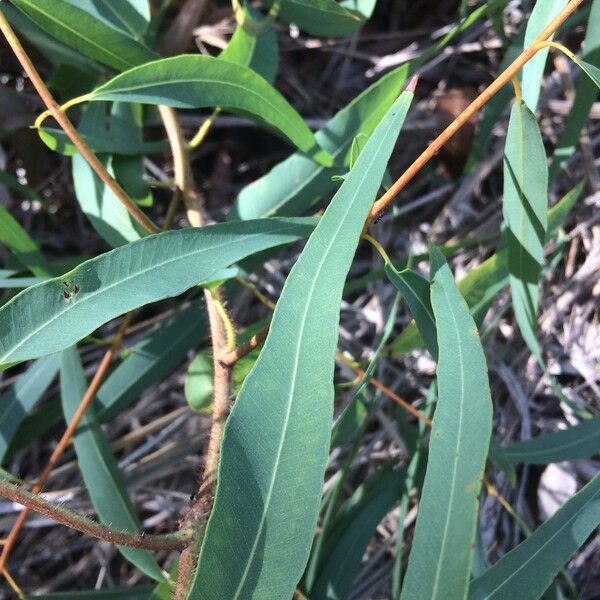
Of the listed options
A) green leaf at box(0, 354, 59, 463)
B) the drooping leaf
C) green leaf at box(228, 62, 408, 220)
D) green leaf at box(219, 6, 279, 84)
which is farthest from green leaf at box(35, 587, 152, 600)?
the drooping leaf

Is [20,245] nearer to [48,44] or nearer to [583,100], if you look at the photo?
[48,44]

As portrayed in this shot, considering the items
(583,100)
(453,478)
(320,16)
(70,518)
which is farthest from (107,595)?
(583,100)

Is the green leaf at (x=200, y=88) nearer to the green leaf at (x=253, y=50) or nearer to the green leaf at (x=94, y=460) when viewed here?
the green leaf at (x=253, y=50)

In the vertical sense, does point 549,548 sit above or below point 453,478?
below

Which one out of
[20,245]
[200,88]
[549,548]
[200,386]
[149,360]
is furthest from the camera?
[149,360]

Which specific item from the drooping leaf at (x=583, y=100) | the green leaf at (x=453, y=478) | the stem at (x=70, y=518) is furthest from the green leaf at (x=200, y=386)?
the drooping leaf at (x=583, y=100)

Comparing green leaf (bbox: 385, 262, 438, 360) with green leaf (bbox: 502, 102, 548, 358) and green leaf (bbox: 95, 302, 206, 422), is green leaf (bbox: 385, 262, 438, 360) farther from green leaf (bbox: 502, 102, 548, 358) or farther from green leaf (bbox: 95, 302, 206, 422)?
green leaf (bbox: 95, 302, 206, 422)
